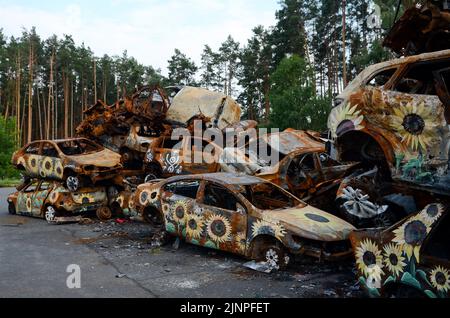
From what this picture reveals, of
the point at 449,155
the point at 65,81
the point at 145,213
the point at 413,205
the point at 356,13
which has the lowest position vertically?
the point at 145,213

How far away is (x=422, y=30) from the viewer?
7094 mm

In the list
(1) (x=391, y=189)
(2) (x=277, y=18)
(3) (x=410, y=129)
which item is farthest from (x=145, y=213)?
(2) (x=277, y=18)

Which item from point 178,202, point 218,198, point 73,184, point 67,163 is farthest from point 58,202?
point 218,198

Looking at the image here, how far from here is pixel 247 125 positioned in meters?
14.7

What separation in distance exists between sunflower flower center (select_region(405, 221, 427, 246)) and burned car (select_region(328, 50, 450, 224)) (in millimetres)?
408

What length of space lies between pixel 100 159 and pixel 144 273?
630cm

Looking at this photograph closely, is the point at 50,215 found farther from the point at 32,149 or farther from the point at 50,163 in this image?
the point at 32,149

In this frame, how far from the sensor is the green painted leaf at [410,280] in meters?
4.23

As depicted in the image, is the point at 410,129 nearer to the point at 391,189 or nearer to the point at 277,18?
the point at 391,189

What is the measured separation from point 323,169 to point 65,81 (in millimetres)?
47952

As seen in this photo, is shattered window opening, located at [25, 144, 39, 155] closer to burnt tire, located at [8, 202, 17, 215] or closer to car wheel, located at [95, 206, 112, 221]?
burnt tire, located at [8, 202, 17, 215]

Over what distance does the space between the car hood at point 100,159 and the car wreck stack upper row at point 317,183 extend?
0.10 ft
